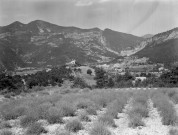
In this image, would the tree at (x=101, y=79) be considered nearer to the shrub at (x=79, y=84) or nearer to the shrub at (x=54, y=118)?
the shrub at (x=79, y=84)

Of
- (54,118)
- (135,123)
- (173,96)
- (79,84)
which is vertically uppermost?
(54,118)

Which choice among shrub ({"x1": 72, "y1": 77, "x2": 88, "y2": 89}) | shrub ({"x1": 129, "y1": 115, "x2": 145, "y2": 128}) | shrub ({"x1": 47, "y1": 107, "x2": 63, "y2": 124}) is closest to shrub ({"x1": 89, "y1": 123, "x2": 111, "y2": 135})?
shrub ({"x1": 129, "y1": 115, "x2": 145, "y2": 128})

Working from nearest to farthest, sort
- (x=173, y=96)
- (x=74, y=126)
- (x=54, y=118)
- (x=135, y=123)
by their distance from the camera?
(x=74, y=126)
(x=135, y=123)
(x=54, y=118)
(x=173, y=96)

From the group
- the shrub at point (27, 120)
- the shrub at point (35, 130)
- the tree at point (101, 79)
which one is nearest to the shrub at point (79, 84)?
the tree at point (101, 79)

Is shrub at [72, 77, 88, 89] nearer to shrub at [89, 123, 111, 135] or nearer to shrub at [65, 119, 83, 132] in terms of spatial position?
shrub at [65, 119, 83, 132]

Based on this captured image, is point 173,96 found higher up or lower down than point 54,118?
lower down

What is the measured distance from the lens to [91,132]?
8.41 m

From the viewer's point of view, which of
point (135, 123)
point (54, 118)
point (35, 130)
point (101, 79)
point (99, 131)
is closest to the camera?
point (99, 131)

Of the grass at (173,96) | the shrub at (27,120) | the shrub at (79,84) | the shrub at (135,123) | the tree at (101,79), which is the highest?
the shrub at (27,120)

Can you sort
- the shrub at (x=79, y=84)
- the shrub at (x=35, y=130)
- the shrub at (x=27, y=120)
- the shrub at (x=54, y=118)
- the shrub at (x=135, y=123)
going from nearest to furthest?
the shrub at (x=35, y=130) < the shrub at (x=135, y=123) < the shrub at (x=27, y=120) < the shrub at (x=54, y=118) < the shrub at (x=79, y=84)

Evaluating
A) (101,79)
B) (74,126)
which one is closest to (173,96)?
(74,126)

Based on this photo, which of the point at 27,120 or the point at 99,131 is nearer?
the point at 99,131

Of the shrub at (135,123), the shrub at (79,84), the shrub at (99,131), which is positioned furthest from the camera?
the shrub at (79,84)

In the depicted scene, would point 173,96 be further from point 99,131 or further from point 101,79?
point 101,79
